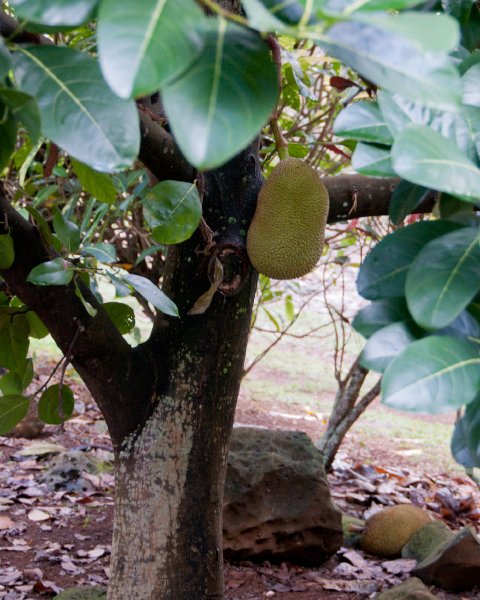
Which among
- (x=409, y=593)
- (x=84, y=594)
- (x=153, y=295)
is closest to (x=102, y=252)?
(x=153, y=295)

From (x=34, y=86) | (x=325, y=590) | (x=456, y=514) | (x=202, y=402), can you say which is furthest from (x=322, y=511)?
(x=34, y=86)

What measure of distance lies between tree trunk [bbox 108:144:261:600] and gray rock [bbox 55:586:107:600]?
1.31ft

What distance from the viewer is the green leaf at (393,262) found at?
1.66 feet

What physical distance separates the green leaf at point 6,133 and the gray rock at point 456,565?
180cm

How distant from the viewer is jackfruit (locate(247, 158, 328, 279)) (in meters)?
0.97

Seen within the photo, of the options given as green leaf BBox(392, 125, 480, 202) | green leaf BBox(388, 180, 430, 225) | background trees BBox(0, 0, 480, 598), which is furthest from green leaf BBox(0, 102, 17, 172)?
green leaf BBox(388, 180, 430, 225)

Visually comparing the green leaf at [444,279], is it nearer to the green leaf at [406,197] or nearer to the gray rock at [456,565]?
the green leaf at [406,197]

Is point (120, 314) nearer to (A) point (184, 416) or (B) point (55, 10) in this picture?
(A) point (184, 416)

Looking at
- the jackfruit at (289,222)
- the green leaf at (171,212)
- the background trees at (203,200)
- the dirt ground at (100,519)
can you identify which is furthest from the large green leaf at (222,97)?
the dirt ground at (100,519)

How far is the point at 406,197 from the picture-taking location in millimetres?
605

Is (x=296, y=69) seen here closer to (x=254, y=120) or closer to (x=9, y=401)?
(x=9, y=401)

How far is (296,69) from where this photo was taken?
1.29 metres

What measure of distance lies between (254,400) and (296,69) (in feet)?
8.98

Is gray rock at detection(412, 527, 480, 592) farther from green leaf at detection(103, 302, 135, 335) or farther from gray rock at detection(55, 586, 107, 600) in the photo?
green leaf at detection(103, 302, 135, 335)
